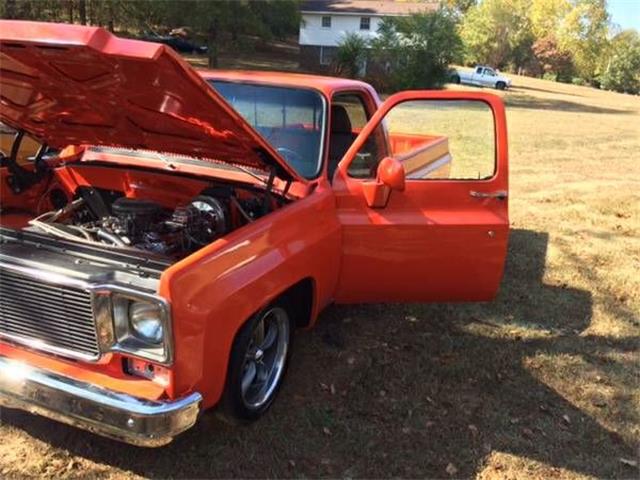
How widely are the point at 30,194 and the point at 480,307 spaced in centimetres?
344

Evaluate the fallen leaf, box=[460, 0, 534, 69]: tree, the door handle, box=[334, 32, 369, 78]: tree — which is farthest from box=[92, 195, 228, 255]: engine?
box=[460, 0, 534, 69]: tree

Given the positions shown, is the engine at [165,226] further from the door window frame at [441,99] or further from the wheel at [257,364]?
the door window frame at [441,99]

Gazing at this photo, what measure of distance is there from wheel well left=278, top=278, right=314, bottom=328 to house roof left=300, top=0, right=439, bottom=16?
4407 centimetres

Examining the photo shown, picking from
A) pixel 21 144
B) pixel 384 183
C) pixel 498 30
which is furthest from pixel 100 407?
pixel 498 30

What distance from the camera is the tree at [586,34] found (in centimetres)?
6431

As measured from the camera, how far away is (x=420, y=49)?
29.8m

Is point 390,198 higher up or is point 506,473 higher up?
point 390,198

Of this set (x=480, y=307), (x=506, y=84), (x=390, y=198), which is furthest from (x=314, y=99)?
(x=506, y=84)

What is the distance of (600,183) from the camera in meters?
10.8

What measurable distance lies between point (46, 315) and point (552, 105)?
34.2 metres

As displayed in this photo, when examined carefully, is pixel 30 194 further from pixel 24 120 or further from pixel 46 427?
pixel 46 427

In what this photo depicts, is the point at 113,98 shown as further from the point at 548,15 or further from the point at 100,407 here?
the point at 548,15

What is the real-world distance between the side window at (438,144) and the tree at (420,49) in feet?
76.5

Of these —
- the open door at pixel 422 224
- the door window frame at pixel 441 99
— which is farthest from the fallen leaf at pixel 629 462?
the door window frame at pixel 441 99
